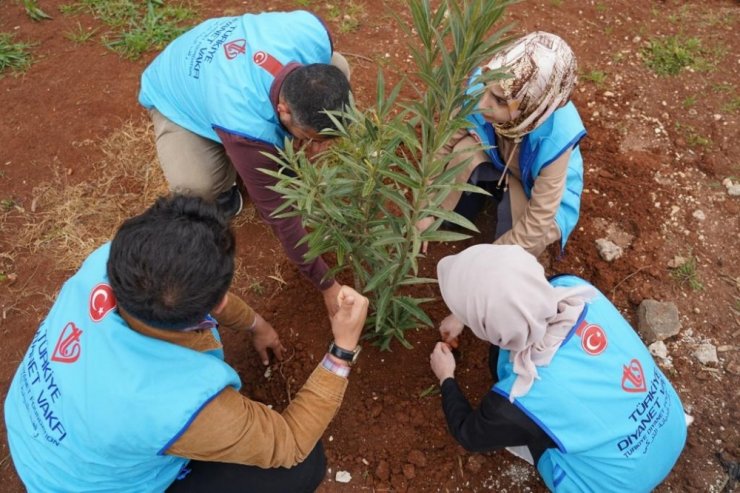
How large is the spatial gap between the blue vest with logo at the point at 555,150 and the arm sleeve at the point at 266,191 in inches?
34.0

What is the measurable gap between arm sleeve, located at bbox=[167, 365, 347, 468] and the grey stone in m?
1.60

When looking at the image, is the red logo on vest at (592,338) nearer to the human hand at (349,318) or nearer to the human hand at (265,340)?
the human hand at (349,318)

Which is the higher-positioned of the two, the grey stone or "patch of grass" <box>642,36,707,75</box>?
"patch of grass" <box>642,36,707,75</box>

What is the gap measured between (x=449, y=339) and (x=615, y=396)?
0.77 meters

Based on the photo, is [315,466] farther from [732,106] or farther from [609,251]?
[732,106]

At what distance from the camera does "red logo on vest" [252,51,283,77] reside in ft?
6.97

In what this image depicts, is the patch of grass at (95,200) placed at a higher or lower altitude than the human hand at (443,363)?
lower

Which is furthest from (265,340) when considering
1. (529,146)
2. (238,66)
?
(529,146)

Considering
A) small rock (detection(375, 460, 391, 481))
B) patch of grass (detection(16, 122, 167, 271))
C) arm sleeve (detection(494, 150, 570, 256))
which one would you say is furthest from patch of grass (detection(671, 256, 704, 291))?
patch of grass (detection(16, 122, 167, 271))

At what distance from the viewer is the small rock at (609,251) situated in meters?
2.69

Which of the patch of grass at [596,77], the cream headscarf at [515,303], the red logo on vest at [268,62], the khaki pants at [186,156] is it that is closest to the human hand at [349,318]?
the cream headscarf at [515,303]

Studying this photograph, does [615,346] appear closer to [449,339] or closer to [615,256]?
[449,339]

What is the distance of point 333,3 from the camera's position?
12.4 ft

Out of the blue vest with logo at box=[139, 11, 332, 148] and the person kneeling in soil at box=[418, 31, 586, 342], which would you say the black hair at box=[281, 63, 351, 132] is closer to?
the blue vest with logo at box=[139, 11, 332, 148]
